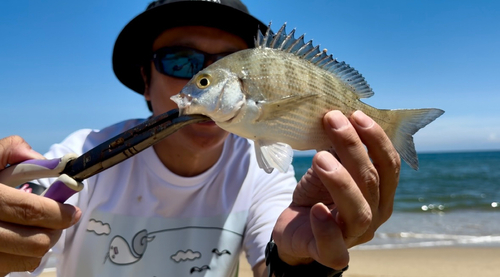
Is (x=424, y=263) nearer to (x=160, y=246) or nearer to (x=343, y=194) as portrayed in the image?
(x=160, y=246)

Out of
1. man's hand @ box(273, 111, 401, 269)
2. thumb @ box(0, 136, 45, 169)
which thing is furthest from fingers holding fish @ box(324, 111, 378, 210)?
thumb @ box(0, 136, 45, 169)

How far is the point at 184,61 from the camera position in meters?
2.46

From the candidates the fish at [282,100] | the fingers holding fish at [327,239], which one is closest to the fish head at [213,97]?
the fish at [282,100]

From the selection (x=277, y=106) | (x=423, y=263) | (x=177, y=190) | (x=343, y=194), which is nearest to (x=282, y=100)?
(x=277, y=106)

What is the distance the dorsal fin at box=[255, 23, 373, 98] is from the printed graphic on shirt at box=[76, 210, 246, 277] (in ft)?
4.58

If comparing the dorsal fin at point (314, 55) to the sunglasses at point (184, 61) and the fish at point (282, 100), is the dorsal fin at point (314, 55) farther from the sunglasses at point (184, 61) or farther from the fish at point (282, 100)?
the sunglasses at point (184, 61)

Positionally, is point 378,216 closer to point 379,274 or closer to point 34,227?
point 34,227

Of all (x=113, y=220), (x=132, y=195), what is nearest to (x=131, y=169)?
(x=132, y=195)

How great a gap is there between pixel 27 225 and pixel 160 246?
3.97 ft

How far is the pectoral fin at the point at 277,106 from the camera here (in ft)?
4.93

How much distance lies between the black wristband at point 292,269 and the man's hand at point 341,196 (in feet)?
Result: 0.11

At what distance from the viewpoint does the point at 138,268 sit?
2.45 m

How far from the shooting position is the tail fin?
66.2 inches

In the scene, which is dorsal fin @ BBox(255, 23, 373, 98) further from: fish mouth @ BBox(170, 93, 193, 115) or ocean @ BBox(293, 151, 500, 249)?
ocean @ BBox(293, 151, 500, 249)
